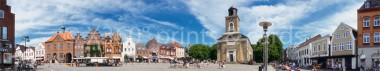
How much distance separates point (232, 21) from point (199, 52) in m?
33.7

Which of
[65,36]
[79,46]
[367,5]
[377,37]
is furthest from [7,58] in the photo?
[65,36]

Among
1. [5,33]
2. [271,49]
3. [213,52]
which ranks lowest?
[213,52]

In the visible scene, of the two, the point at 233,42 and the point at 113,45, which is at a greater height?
the point at 233,42

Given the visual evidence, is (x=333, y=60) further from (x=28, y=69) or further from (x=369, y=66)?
(x=28, y=69)

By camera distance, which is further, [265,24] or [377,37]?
[377,37]

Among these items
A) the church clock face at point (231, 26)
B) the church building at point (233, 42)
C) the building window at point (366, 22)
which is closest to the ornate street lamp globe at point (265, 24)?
the building window at point (366, 22)

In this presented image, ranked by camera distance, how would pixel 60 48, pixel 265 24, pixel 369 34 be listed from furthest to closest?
1. pixel 60 48
2. pixel 369 34
3. pixel 265 24

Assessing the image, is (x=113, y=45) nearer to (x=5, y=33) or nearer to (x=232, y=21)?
(x=232, y=21)

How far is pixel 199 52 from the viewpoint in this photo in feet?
342

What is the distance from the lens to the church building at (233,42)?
71625 millimetres

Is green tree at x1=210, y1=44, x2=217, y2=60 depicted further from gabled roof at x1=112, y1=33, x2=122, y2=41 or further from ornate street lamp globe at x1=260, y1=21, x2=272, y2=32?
ornate street lamp globe at x1=260, y1=21, x2=272, y2=32

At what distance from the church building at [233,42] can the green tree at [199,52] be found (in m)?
31.1

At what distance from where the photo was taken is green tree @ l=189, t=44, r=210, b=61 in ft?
343

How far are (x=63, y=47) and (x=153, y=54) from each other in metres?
28.9
